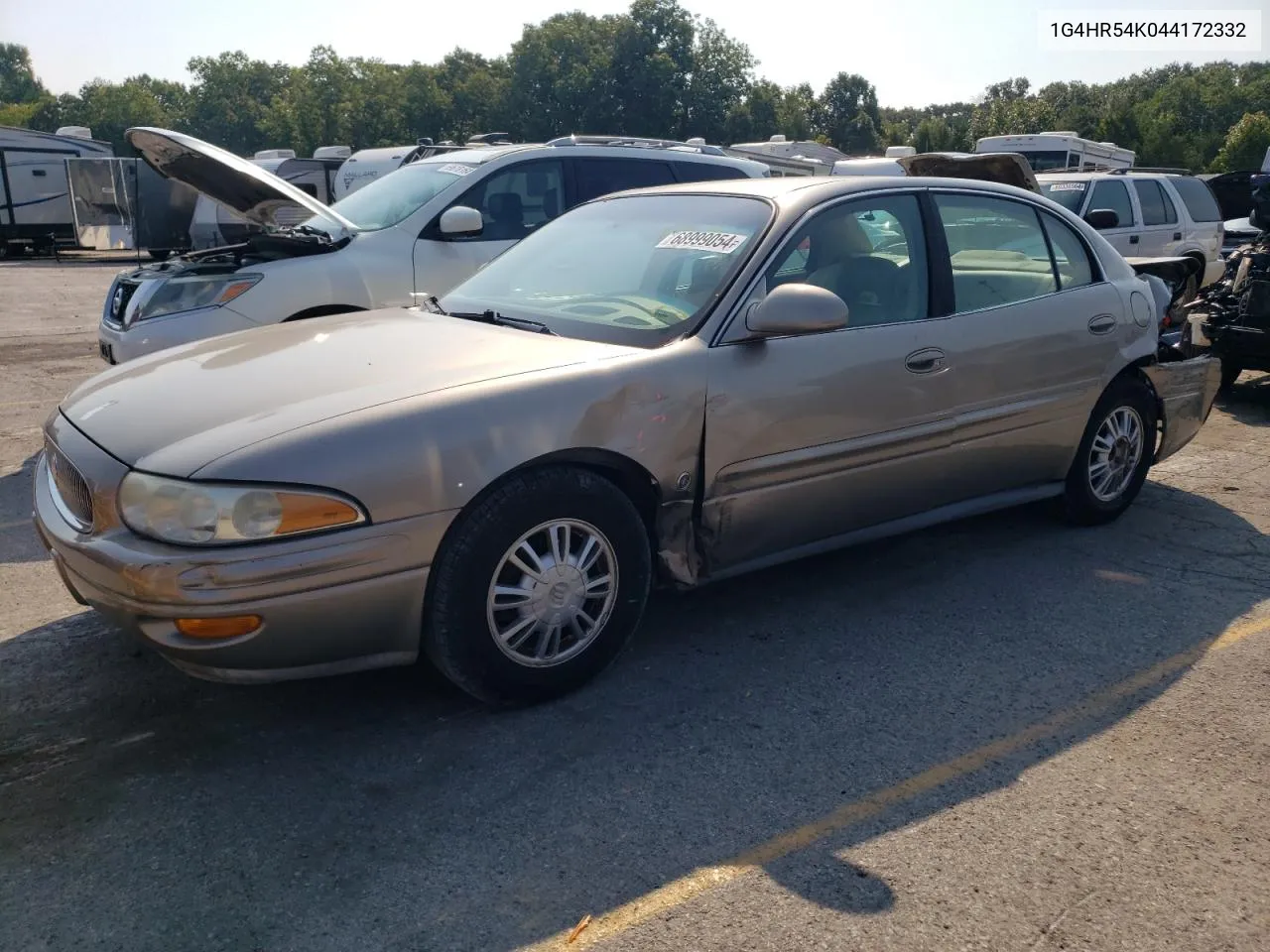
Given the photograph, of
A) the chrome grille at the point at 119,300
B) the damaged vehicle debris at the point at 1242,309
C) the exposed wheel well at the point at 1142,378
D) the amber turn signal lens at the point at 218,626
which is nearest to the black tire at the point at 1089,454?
the exposed wheel well at the point at 1142,378

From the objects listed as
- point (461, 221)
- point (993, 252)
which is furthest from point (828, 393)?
point (461, 221)

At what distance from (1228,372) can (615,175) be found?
5224 millimetres

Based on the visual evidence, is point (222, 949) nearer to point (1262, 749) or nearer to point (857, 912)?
point (857, 912)

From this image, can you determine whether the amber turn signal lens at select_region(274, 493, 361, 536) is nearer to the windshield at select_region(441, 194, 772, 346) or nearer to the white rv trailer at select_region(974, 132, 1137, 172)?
the windshield at select_region(441, 194, 772, 346)

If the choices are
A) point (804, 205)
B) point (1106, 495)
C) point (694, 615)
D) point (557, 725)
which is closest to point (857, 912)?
point (557, 725)

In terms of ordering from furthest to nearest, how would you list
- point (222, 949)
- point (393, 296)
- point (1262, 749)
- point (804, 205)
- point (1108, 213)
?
point (1108, 213)
point (393, 296)
point (804, 205)
point (1262, 749)
point (222, 949)

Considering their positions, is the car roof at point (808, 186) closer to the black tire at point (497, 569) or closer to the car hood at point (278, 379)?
the car hood at point (278, 379)

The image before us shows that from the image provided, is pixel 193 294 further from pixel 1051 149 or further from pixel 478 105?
pixel 478 105

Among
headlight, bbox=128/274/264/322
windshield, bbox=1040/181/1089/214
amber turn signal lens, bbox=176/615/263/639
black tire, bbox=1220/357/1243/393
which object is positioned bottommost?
black tire, bbox=1220/357/1243/393

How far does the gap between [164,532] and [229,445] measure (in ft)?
0.94

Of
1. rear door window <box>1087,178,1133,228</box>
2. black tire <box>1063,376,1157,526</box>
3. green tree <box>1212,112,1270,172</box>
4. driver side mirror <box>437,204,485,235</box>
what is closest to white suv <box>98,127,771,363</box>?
driver side mirror <box>437,204,485,235</box>

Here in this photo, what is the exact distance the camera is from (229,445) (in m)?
2.98

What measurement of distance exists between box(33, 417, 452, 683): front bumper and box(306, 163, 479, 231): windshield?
441cm

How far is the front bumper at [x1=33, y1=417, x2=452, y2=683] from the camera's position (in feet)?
9.41
